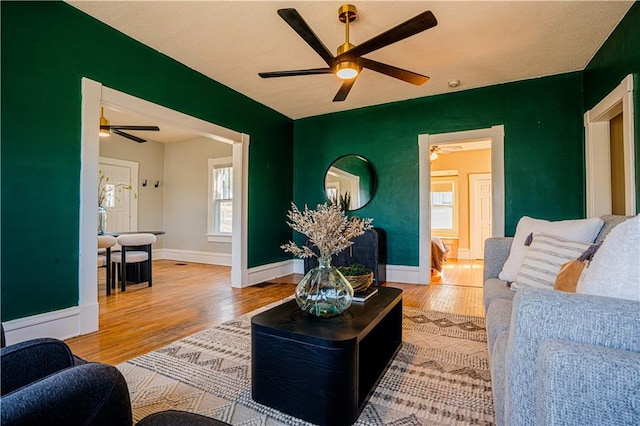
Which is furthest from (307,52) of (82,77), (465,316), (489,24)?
(465,316)

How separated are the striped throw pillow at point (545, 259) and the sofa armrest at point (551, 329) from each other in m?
1.01

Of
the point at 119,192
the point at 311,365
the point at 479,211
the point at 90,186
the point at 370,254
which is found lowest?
the point at 311,365

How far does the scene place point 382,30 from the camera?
2.79m

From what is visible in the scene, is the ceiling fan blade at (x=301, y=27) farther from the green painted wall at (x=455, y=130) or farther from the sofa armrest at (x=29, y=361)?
the green painted wall at (x=455, y=130)

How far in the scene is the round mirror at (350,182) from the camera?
4.88 m

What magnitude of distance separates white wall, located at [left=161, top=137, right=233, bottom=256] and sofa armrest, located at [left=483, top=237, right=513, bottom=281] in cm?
489

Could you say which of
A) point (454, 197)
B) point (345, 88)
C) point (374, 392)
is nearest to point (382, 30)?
point (345, 88)

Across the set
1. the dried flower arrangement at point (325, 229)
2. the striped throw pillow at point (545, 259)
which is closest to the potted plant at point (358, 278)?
the dried flower arrangement at point (325, 229)

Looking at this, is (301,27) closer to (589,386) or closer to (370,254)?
(589,386)

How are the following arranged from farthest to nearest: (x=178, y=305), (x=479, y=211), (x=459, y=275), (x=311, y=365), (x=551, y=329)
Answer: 1. (x=479, y=211)
2. (x=459, y=275)
3. (x=178, y=305)
4. (x=311, y=365)
5. (x=551, y=329)

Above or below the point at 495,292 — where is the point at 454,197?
above

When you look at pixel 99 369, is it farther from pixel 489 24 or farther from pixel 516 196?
pixel 516 196

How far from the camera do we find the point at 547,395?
0.71 metres

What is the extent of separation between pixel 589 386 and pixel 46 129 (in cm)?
334
